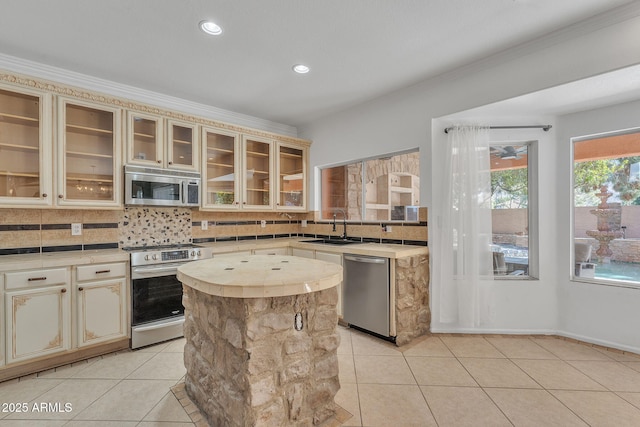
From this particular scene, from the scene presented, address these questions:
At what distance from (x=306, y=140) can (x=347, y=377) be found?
10.6ft

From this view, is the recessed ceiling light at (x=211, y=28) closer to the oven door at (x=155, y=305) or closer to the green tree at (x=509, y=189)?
the oven door at (x=155, y=305)

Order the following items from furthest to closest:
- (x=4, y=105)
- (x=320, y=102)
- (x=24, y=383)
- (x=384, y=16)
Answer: (x=320, y=102), (x=4, y=105), (x=24, y=383), (x=384, y=16)

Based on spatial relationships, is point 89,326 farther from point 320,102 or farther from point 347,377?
point 320,102

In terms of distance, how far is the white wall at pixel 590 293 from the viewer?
8.43 feet

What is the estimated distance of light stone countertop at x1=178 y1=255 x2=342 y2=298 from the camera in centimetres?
139

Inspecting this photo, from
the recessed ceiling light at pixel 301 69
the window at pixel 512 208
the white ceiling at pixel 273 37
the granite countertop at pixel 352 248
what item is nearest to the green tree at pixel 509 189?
the window at pixel 512 208

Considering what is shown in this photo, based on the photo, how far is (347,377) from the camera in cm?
223

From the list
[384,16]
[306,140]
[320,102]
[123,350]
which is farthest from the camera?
[306,140]

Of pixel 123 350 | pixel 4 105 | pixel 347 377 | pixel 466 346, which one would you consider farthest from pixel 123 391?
pixel 466 346

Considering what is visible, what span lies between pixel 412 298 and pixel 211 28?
2912 mm

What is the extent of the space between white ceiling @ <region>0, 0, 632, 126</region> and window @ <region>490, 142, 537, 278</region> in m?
1.15

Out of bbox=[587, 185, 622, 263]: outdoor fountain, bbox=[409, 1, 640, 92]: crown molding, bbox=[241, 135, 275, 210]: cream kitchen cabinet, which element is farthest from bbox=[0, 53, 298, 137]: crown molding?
bbox=[587, 185, 622, 263]: outdoor fountain

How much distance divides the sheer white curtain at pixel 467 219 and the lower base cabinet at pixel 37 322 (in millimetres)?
3423

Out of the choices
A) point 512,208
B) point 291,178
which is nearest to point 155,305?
point 291,178
